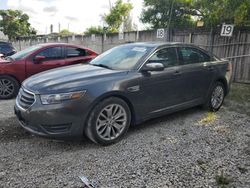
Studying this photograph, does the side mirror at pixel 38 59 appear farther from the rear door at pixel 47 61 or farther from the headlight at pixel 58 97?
the headlight at pixel 58 97

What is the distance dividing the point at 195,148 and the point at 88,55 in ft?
16.4

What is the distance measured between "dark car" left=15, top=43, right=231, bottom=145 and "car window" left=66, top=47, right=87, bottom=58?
9.42ft

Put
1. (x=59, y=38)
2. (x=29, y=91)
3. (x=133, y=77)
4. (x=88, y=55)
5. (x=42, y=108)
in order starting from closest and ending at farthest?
(x=42, y=108) < (x=29, y=91) < (x=133, y=77) < (x=88, y=55) < (x=59, y=38)

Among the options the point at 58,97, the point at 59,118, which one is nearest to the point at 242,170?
the point at 59,118

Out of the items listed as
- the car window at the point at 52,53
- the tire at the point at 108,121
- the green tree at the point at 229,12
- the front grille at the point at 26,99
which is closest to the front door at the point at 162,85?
the tire at the point at 108,121

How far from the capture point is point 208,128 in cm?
471

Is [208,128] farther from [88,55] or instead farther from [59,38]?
[59,38]

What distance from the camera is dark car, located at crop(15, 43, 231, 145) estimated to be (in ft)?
11.7

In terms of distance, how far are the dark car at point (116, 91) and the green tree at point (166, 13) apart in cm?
1156

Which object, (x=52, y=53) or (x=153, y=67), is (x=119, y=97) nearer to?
(x=153, y=67)

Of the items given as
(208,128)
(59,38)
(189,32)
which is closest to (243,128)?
(208,128)

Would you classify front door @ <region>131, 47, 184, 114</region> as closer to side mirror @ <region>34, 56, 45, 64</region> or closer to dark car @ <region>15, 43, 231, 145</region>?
dark car @ <region>15, 43, 231, 145</region>

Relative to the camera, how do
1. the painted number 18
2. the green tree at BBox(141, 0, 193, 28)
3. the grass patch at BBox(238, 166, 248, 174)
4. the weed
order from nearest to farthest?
the weed → the grass patch at BBox(238, 166, 248, 174) → the painted number 18 → the green tree at BBox(141, 0, 193, 28)

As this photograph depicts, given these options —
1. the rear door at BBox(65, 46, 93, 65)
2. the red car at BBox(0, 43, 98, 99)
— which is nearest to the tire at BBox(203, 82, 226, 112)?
the rear door at BBox(65, 46, 93, 65)
